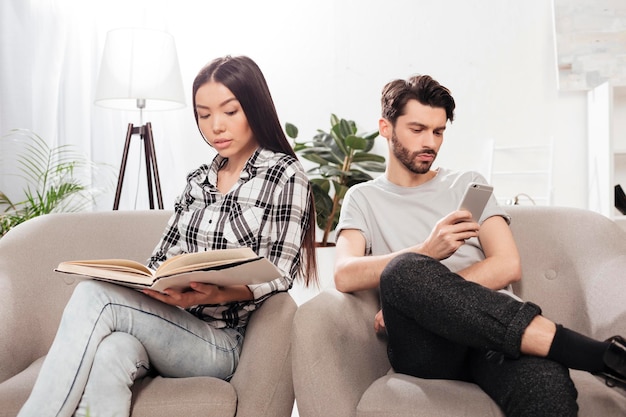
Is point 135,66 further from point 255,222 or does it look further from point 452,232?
point 452,232

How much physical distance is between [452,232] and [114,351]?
0.78 meters

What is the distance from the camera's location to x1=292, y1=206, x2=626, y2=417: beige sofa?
142cm

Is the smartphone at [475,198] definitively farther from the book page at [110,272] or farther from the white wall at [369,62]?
the white wall at [369,62]

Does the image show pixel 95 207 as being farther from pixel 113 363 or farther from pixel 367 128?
pixel 113 363

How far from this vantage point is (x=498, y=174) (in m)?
3.70

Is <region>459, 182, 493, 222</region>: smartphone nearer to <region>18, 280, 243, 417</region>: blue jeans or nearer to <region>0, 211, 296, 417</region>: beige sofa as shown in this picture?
<region>0, 211, 296, 417</region>: beige sofa

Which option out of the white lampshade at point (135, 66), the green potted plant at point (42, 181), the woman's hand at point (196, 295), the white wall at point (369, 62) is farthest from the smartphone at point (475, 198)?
the white wall at point (369, 62)

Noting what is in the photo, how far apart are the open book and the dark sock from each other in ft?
1.88

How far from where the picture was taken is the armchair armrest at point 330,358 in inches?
58.9

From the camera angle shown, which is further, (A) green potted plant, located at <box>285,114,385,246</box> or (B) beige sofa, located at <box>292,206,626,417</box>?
(A) green potted plant, located at <box>285,114,385,246</box>

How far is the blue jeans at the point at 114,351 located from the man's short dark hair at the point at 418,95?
78 cm

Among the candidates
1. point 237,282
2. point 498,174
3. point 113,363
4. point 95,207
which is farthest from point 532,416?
point 95,207

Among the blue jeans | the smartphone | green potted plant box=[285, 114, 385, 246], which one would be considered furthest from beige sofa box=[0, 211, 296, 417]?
green potted plant box=[285, 114, 385, 246]

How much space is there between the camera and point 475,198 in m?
1.62
